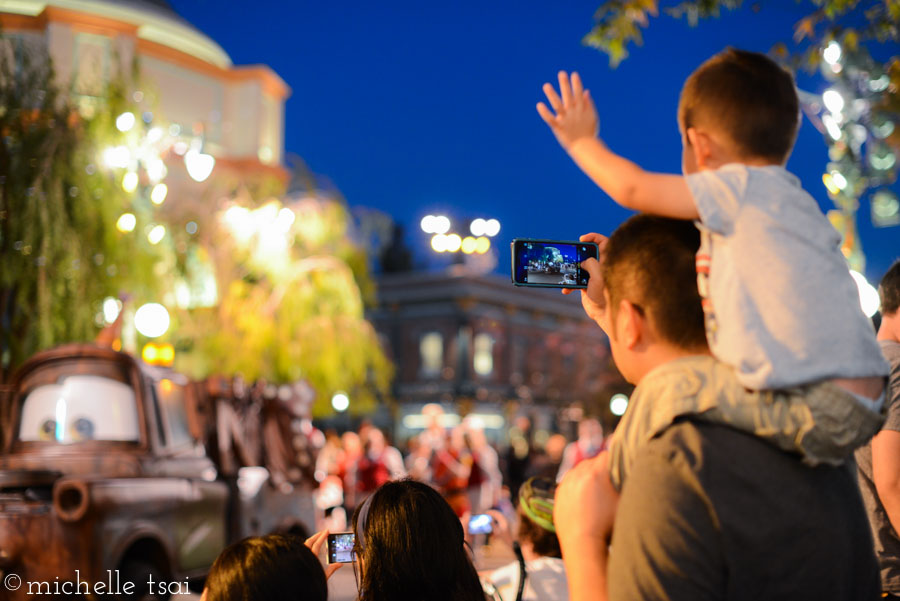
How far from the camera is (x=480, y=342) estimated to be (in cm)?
5916

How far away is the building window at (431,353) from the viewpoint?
59.0m

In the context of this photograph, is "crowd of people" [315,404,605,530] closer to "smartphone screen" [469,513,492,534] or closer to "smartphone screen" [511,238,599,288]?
"smartphone screen" [469,513,492,534]

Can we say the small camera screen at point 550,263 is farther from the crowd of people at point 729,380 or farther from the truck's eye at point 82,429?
the truck's eye at point 82,429

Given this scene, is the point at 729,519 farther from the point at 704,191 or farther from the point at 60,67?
the point at 60,67

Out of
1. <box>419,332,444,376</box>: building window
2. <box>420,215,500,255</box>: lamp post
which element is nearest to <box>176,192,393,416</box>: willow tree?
<box>420,215,500,255</box>: lamp post

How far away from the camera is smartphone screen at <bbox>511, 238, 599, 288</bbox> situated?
95.1 inches

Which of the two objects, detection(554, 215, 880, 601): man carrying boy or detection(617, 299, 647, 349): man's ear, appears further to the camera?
detection(617, 299, 647, 349): man's ear

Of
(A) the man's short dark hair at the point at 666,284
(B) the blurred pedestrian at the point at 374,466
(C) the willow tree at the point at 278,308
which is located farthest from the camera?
(C) the willow tree at the point at 278,308

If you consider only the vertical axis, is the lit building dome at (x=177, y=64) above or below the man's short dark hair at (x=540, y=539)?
above

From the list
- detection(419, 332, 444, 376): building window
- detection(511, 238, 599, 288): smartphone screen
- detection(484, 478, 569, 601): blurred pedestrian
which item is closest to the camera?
detection(511, 238, 599, 288): smartphone screen

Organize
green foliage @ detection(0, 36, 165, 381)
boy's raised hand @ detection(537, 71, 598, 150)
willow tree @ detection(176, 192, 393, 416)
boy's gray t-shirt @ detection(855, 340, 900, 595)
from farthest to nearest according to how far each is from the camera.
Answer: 1. willow tree @ detection(176, 192, 393, 416)
2. green foliage @ detection(0, 36, 165, 381)
3. boy's gray t-shirt @ detection(855, 340, 900, 595)
4. boy's raised hand @ detection(537, 71, 598, 150)

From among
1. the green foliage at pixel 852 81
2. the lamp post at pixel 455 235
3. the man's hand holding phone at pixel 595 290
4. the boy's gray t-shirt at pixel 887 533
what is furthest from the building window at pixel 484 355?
the man's hand holding phone at pixel 595 290

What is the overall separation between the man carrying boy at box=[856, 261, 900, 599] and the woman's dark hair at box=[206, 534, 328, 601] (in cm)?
172

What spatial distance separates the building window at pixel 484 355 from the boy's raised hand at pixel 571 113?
56.5 metres
